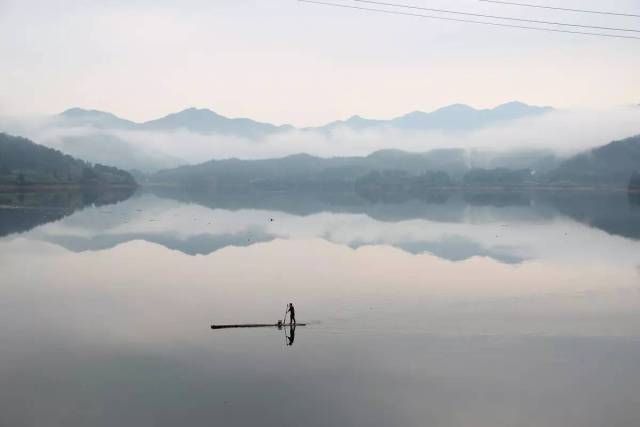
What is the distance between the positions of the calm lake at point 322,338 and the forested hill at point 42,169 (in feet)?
412

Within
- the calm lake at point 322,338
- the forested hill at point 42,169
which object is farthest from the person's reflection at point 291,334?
the forested hill at point 42,169

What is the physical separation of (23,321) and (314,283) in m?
Result: 13.4

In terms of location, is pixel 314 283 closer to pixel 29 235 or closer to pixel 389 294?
pixel 389 294

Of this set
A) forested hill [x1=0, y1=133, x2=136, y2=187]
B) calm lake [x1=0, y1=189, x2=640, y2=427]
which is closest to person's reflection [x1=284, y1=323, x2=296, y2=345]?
calm lake [x1=0, y1=189, x2=640, y2=427]

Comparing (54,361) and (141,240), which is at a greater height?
(141,240)

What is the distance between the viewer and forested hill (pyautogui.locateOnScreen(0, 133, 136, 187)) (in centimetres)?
15388

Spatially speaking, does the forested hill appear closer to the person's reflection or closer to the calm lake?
the calm lake

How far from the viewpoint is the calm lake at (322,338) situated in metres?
14.1

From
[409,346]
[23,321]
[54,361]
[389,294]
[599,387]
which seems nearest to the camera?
[599,387]

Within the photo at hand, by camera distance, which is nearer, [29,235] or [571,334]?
[571,334]

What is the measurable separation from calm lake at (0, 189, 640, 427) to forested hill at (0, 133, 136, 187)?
12558cm

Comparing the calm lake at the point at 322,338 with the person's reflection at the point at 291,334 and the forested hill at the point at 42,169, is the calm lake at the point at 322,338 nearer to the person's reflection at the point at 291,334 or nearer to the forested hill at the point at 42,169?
the person's reflection at the point at 291,334

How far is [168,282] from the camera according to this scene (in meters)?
30.1

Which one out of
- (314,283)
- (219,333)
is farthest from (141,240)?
(219,333)
